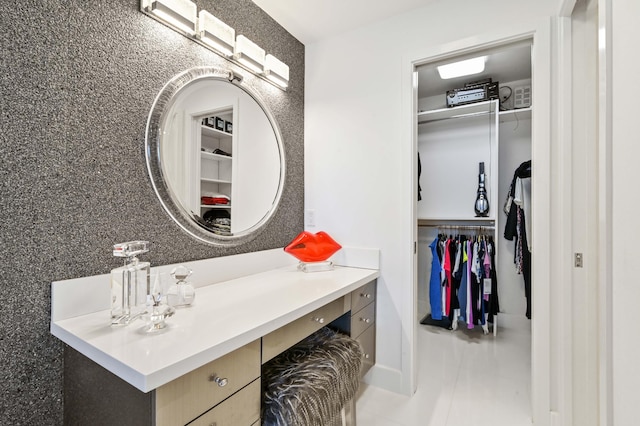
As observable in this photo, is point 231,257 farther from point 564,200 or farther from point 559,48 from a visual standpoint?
point 559,48

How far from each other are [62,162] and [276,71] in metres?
1.31

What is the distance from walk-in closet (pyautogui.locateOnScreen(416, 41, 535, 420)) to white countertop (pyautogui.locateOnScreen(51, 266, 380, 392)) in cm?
163

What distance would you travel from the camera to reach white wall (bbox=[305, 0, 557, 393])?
6.04 feet

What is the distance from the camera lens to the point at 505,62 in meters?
2.59

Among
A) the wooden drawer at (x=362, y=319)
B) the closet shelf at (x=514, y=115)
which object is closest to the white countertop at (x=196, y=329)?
the wooden drawer at (x=362, y=319)

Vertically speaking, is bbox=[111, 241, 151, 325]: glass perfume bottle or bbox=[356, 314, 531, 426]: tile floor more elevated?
bbox=[111, 241, 151, 325]: glass perfume bottle

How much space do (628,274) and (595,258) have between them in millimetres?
936

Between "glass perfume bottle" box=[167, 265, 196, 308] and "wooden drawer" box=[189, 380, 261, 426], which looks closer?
"wooden drawer" box=[189, 380, 261, 426]

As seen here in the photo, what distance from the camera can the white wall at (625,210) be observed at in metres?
0.63

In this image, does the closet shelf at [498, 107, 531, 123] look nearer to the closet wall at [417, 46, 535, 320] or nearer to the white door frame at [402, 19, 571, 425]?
the closet wall at [417, 46, 535, 320]

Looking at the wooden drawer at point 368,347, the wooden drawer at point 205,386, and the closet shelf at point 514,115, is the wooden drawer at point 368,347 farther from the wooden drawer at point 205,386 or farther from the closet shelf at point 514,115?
the closet shelf at point 514,115

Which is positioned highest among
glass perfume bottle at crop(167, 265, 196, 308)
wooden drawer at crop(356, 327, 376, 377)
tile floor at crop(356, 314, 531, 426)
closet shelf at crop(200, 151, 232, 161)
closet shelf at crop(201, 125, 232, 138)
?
closet shelf at crop(201, 125, 232, 138)

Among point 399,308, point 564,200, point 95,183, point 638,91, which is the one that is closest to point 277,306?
point 95,183

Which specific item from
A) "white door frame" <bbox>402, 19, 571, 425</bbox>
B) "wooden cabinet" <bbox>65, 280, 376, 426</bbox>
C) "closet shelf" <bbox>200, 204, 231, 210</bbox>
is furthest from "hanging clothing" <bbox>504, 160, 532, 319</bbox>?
"closet shelf" <bbox>200, 204, 231, 210</bbox>
